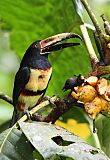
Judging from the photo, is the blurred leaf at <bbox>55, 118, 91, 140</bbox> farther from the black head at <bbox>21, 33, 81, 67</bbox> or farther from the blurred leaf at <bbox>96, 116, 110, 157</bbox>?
the black head at <bbox>21, 33, 81, 67</bbox>

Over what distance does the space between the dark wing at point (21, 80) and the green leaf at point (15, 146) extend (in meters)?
0.52

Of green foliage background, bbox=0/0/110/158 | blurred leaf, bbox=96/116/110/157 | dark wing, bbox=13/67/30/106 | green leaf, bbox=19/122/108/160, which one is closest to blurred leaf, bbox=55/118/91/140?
green foliage background, bbox=0/0/110/158

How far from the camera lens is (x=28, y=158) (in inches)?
53.2

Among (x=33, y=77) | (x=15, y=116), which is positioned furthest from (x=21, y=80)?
(x=15, y=116)

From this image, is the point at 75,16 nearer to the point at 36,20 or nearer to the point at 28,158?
the point at 36,20

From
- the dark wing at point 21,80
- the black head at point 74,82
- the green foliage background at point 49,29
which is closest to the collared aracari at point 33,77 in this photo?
the dark wing at point 21,80

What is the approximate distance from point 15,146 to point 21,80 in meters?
0.59

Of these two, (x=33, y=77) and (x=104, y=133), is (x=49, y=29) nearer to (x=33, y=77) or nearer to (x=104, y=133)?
(x=33, y=77)

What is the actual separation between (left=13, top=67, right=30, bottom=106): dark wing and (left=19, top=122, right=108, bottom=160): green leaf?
542mm

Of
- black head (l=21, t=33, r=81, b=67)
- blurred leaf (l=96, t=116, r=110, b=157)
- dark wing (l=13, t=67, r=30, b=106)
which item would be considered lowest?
blurred leaf (l=96, t=116, r=110, b=157)

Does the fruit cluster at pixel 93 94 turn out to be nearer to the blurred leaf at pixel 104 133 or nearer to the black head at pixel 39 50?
the black head at pixel 39 50

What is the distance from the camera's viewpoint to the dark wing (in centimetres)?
194

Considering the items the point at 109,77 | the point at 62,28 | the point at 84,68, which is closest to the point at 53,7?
the point at 62,28

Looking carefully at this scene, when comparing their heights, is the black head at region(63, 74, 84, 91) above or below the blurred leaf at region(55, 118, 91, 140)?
above
